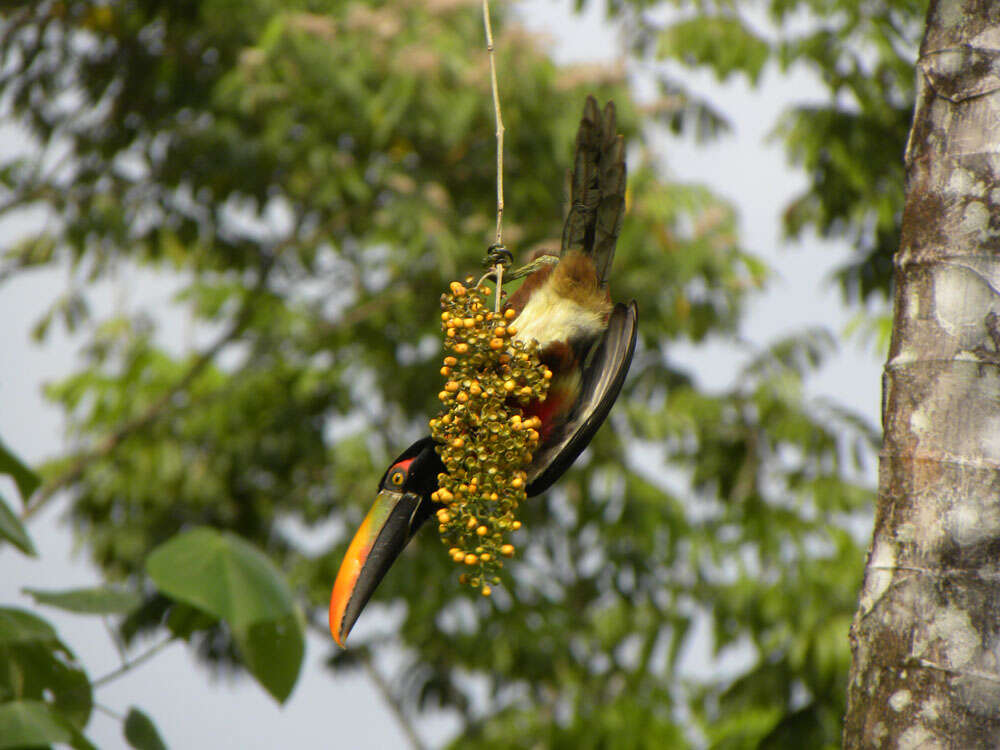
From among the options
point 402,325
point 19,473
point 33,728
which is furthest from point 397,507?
point 402,325

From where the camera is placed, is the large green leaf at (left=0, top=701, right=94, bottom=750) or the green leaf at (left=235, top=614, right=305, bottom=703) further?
the green leaf at (left=235, top=614, right=305, bottom=703)

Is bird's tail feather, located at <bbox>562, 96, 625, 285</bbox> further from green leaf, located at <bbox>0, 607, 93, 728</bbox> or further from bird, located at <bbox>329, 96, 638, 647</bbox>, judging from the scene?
green leaf, located at <bbox>0, 607, 93, 728</bbox>

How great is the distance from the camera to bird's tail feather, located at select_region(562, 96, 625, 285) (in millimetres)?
1874

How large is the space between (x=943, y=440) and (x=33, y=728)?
1204mm

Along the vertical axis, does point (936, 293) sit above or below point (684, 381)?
below

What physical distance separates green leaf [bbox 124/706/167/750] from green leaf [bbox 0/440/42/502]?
16.0 inches

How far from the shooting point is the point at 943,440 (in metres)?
1.37

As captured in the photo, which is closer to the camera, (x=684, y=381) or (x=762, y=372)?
(x=762, y=372)

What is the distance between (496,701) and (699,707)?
145cm

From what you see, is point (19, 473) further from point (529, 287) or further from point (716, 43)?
point (716, 43)

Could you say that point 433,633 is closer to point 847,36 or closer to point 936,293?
point 847,36

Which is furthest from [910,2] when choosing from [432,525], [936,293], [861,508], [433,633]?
[433,633]

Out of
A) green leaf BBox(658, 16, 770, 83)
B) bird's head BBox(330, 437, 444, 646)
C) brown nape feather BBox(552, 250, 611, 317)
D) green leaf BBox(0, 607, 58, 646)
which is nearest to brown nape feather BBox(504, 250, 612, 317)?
brown nape feather BBox(552, 250, 611, 317)

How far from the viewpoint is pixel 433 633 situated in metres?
6.61
